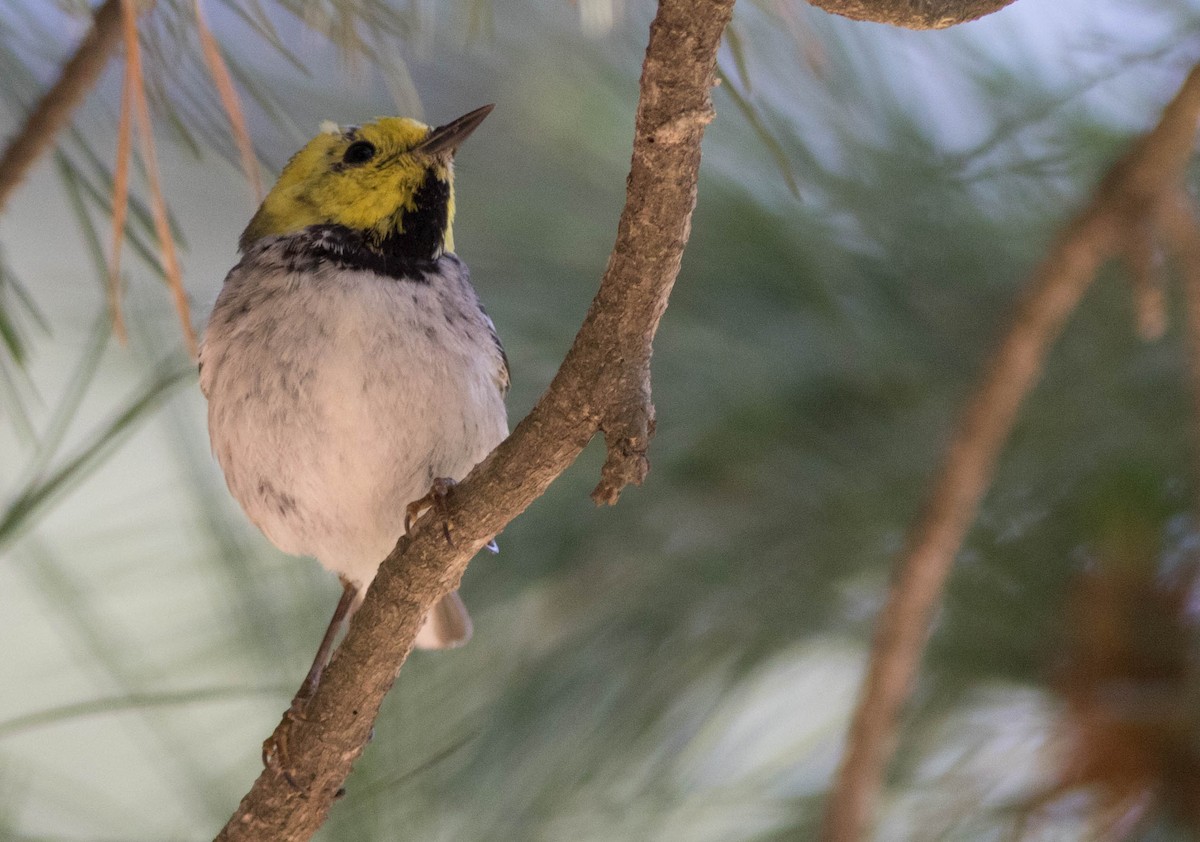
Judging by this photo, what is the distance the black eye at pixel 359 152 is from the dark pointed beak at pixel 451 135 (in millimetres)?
64

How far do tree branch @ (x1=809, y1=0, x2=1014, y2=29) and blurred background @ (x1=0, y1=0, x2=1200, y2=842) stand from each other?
553 millimetres

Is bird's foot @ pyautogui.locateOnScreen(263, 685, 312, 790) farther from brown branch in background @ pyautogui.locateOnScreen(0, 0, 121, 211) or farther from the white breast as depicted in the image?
brown branch in background @ pyautogui.locateOnScreen(0, 0, 121, 211)

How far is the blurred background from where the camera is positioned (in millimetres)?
1497

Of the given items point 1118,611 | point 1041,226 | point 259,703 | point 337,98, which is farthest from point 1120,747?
point 337,98

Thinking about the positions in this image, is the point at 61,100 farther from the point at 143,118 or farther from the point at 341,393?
the point at 341,393

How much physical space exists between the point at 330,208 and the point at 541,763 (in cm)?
69

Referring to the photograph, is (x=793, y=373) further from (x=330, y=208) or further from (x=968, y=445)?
(x=330, y=208)

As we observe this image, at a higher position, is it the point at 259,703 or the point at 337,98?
the point at 337,98

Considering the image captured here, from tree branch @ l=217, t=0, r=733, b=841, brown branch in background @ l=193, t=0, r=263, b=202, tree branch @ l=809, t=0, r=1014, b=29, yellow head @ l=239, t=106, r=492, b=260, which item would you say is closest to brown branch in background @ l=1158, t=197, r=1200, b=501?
tree branch @ l=809, t=0, r=1014, b=29

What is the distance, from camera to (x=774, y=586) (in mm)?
1588

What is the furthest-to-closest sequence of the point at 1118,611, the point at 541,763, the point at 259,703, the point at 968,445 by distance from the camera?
1. the point at 259,703
2. the point at 541,763
3. the point at 1118,611
4. the point at 968,445

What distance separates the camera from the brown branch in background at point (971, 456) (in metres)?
1.30

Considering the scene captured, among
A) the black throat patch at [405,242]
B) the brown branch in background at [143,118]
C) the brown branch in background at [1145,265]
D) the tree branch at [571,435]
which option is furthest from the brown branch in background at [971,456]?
the brown branch in background at [143,118]

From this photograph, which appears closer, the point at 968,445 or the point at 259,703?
the point at 968,445
